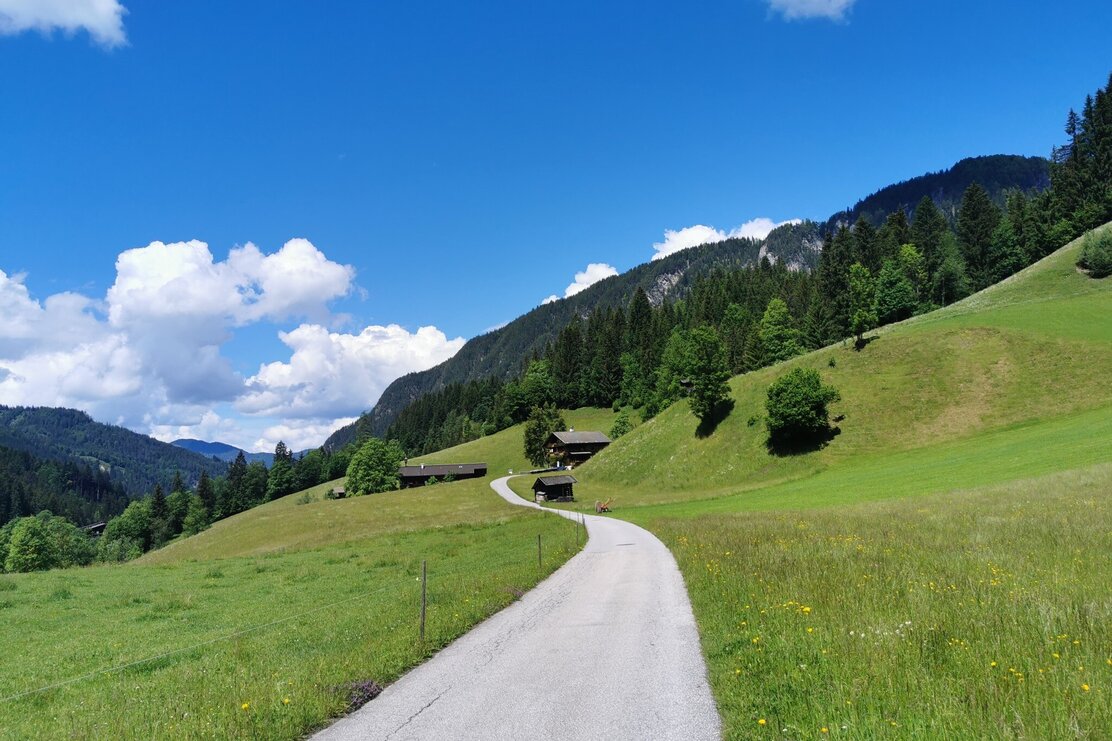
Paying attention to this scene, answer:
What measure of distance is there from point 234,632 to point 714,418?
240 ft

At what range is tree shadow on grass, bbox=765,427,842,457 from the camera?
6631cm

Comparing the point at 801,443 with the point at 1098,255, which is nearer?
the point at 801,443

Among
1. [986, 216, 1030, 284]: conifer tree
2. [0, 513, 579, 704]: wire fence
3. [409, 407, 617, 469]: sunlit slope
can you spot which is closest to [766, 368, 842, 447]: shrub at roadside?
[0, 513, 579, 704]: wire fence

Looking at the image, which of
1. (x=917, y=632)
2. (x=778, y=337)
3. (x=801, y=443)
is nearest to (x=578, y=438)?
(x=778, y=337)

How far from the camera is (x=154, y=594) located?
24.7 metres

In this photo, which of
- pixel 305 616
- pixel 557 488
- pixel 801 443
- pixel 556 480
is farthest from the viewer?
pixel 557 488

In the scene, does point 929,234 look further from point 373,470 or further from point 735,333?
point 373,470

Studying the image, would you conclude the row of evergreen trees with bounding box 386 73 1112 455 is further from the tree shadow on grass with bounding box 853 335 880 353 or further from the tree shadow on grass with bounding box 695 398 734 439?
the tree shadow on grass with bounding box 695 398 734 439

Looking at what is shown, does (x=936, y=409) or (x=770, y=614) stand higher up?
(x=770, y=614)

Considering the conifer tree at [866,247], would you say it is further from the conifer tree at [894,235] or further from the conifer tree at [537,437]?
the conifer tree at [537,437]

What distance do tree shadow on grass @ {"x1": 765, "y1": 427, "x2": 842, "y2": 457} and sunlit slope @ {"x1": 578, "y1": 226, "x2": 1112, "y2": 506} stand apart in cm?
92

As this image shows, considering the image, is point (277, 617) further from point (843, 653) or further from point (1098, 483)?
point (1098, 483)

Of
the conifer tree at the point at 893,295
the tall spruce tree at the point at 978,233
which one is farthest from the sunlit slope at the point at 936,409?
the tall spruce tree at the point at 978,233

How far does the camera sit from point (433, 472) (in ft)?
389
